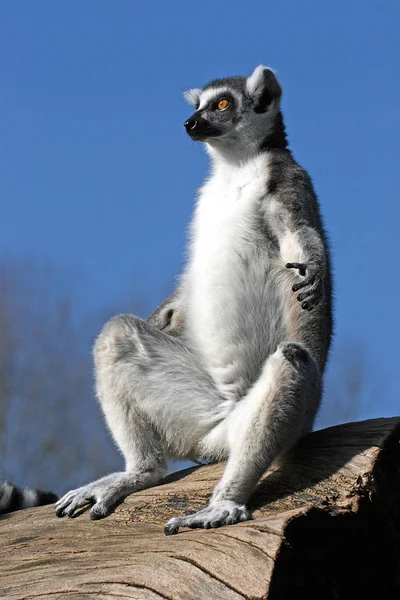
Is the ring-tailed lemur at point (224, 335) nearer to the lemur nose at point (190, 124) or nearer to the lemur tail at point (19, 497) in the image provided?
the lemur nose at point (190, 124)

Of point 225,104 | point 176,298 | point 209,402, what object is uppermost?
point 225,104

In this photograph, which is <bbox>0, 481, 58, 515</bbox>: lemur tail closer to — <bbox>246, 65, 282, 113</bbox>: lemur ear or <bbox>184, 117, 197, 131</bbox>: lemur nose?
<bbox>184, 117, 197, 131</bbox>: lemur nose

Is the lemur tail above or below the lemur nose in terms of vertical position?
below

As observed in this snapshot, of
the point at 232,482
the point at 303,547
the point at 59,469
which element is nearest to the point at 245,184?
the point at 232,482

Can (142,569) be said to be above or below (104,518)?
below

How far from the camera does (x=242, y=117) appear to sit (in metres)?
7.18

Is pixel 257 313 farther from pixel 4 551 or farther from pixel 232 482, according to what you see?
pixel 4 551

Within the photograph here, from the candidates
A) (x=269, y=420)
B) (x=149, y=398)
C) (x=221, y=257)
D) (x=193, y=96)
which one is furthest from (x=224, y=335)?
(x=193, y=96)

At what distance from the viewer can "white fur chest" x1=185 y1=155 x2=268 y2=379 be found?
640cm

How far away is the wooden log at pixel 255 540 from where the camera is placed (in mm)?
4219

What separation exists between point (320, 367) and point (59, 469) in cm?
590

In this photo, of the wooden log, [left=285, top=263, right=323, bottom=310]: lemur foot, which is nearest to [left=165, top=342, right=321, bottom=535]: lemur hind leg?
the wooden log

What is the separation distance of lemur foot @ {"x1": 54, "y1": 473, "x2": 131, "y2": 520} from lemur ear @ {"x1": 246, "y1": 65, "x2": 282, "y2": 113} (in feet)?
10.9

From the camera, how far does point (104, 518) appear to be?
564cm
